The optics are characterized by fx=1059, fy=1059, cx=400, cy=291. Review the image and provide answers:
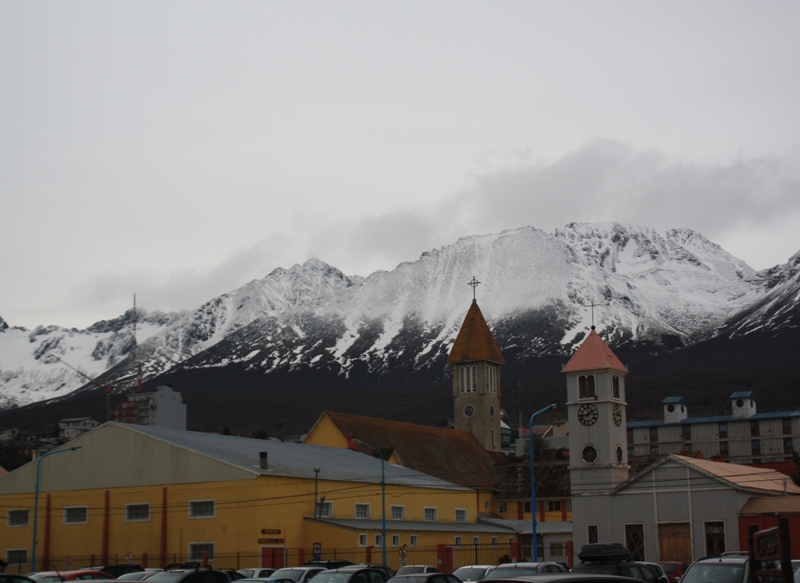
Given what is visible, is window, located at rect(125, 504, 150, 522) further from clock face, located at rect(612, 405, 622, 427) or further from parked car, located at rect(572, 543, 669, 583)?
parked car, located at rect(572, 543, 669, 583)

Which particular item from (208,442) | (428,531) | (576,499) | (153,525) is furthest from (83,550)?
(576,499)

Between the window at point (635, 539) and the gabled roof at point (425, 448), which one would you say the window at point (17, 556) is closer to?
the gabled roof at point (425, 448)

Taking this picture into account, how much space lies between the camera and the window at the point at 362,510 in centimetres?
6297

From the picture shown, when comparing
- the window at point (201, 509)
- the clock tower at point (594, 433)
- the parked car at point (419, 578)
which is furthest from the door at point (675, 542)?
the parked car at point (419, 578)

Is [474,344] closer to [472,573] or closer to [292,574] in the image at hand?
[472,573]

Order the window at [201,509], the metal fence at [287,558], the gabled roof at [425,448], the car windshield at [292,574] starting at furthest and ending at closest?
the gabled roof at [425,448], the window at [201,509], the metal fence at [287,558], the car windshield at [292,574]

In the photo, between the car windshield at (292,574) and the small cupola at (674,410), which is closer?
the car windshield at (292,574)

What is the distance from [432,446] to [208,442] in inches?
1082

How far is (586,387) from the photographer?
2579 inches

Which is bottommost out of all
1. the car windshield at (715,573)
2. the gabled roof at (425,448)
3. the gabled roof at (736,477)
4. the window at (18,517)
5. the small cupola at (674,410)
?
the car windshield at (715,573)

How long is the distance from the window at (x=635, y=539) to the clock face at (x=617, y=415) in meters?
8.01

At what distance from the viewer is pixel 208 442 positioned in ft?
206

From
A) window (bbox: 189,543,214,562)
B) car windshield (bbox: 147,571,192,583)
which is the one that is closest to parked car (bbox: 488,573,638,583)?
car windshield (bbox: 147,571,192,583)

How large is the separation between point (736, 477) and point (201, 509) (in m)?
28.4
